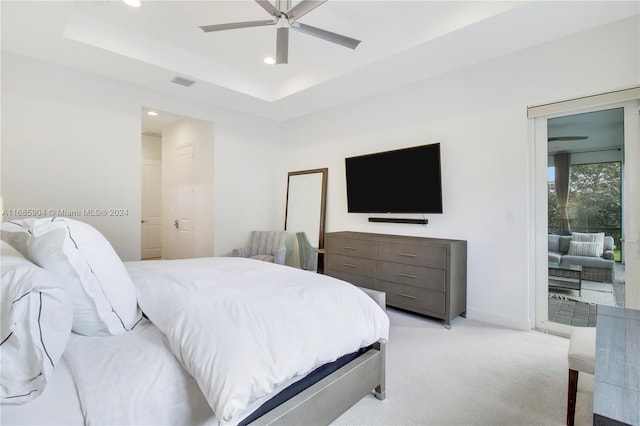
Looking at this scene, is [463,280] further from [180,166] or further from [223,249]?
[180,166]

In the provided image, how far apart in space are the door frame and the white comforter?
2.15m

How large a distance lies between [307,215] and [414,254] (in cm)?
212

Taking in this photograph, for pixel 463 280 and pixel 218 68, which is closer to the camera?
pixel 463 280

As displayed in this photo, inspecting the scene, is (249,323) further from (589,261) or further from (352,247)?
(589,261)

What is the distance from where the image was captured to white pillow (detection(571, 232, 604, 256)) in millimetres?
2770

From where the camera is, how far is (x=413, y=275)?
3.28 metres

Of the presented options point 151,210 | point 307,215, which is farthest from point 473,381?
point 151,210

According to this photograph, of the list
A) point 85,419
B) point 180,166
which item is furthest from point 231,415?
point 180,166

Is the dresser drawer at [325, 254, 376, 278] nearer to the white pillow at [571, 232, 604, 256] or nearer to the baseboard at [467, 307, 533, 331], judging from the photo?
the baseboard at [467, 307, 533, 331]

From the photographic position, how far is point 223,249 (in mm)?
4750

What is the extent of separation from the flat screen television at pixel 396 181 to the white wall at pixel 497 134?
20 cm

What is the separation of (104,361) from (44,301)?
0.29 metres

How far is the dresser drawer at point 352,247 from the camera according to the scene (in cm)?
366

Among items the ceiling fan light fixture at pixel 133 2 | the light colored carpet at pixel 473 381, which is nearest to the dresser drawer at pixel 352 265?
the light colored carpet at pixel 473 381
